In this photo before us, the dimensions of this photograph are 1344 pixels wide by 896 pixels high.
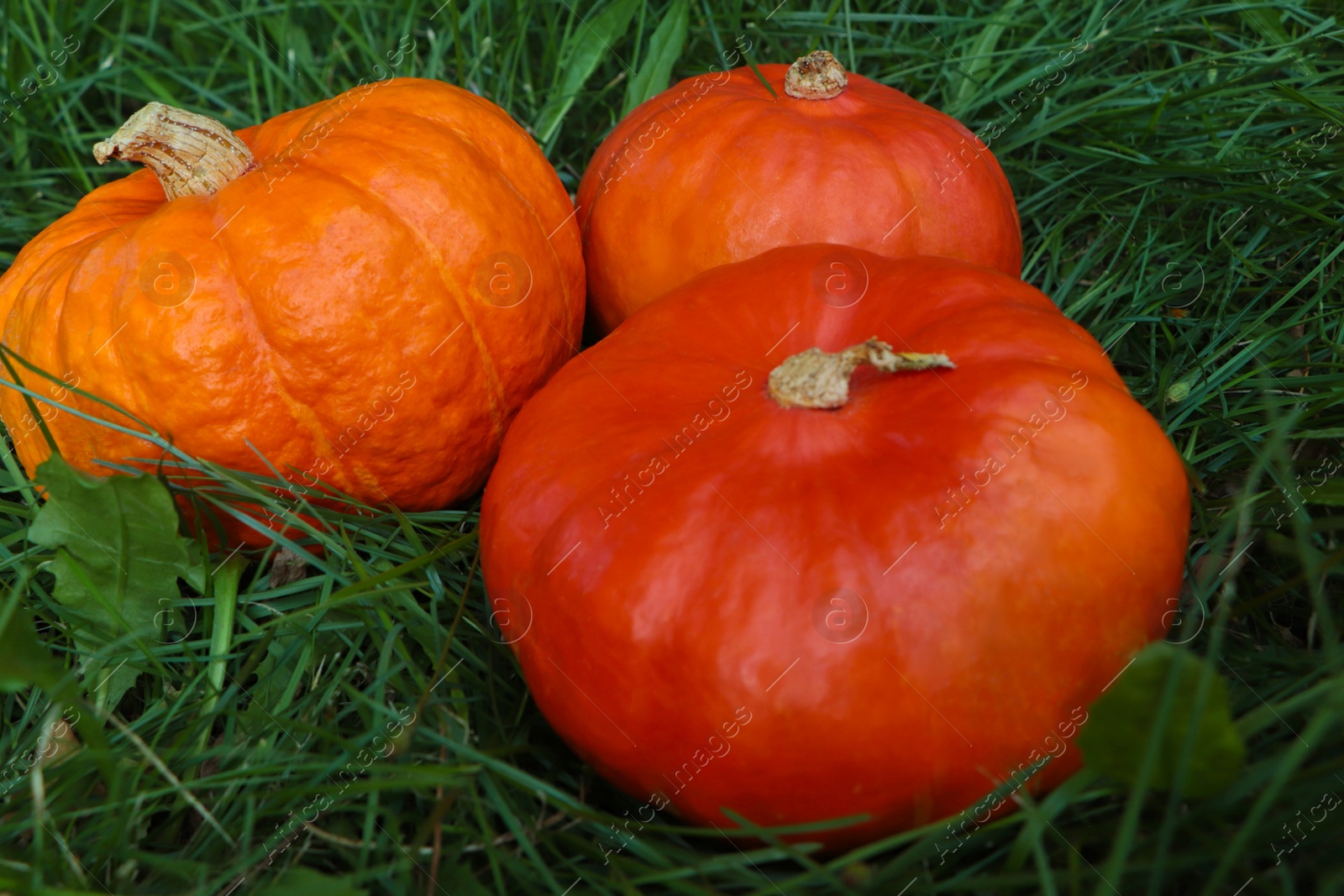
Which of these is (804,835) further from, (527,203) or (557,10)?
(557,10)

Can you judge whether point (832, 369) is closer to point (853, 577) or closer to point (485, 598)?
point (853, 577)

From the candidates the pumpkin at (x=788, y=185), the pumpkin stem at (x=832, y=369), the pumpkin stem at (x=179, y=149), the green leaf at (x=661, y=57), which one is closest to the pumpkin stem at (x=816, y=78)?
the pumpkin at (x=788, y=185)

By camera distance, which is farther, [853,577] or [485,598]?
[485,598]

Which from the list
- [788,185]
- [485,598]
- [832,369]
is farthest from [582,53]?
[832,369]

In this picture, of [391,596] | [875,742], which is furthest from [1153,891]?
[391,596]

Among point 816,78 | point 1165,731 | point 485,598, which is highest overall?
point 816,78

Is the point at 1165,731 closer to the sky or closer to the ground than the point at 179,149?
closer to the ground

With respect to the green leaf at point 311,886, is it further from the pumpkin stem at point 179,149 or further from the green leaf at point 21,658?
the pumpkin stem at point 179,149
